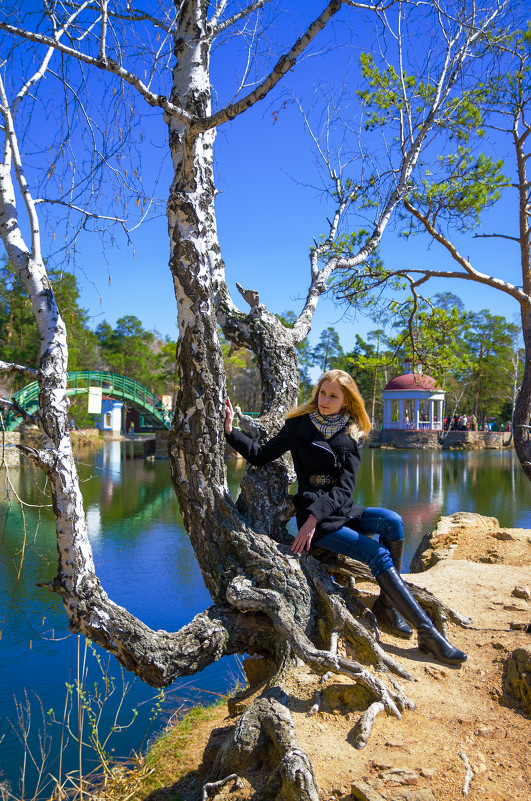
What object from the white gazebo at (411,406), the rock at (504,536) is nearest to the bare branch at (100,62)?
the rock at (504,536)

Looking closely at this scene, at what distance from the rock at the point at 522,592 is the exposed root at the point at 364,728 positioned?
2.17 m

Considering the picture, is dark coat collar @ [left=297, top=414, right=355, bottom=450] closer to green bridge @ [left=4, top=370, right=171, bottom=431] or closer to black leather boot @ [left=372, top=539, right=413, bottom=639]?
black leather boot @ [left=372, top=539, right=413, bottom=639]

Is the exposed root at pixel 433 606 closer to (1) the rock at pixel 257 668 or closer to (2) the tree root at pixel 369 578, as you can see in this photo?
(2) the tree root at pixel 369 578

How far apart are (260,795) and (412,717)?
2.31 feet

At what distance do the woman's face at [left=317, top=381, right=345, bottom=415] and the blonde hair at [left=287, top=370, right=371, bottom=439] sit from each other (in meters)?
0.03

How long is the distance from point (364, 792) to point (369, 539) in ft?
3.86

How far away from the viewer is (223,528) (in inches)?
122

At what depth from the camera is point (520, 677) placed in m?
2.70

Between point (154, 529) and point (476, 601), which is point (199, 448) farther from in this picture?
point (154, 529)

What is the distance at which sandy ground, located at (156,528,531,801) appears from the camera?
203 cm

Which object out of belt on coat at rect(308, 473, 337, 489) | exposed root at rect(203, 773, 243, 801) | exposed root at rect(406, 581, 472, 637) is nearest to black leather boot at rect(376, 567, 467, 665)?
exposed root at rect(406, 581, 472, 637)

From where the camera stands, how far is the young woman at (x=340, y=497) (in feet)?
9.45

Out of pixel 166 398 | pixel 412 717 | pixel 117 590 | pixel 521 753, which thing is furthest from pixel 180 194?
pixel 166 398

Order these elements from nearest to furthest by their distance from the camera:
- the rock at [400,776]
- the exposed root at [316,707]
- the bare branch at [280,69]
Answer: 1. the rock at [400,776]
2. the exposed root at [316,707]
3. the bare branch at [280,69]
